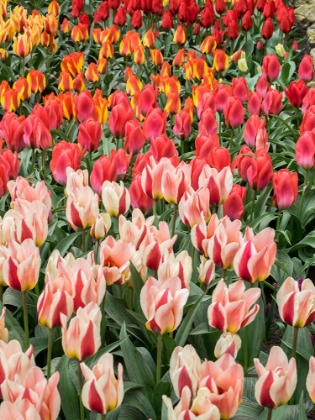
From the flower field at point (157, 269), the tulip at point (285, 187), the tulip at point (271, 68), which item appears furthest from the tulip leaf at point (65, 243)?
the tulip at point (271, 68)

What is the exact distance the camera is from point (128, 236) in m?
2.22

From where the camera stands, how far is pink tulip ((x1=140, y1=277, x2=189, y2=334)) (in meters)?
1.74

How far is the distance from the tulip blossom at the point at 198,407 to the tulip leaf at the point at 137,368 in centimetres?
63

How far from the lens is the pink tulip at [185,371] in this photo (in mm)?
1500

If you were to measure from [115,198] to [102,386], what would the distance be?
111 cm

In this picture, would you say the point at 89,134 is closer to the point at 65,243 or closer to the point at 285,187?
the point at 65,243

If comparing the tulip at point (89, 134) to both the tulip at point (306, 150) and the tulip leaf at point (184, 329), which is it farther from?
the tulip leaf at point (184, 329)

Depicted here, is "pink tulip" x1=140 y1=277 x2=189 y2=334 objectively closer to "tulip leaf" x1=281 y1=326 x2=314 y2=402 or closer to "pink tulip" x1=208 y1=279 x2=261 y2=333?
"pink tulip" x1=208 y1=279 x2=261 y2=333

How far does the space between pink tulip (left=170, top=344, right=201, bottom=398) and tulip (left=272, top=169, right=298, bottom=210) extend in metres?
1.31

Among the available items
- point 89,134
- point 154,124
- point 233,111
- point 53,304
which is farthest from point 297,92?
point 53,304

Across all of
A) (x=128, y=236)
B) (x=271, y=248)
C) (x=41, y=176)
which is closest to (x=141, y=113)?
(x=41, y=176)

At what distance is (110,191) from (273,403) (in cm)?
112

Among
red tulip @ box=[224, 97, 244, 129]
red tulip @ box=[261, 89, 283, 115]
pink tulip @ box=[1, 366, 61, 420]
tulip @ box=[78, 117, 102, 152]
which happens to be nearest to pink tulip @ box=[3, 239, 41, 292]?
pink tulip @ box=[1, 366, 61, 420]

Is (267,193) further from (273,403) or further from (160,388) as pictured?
(273,403)
